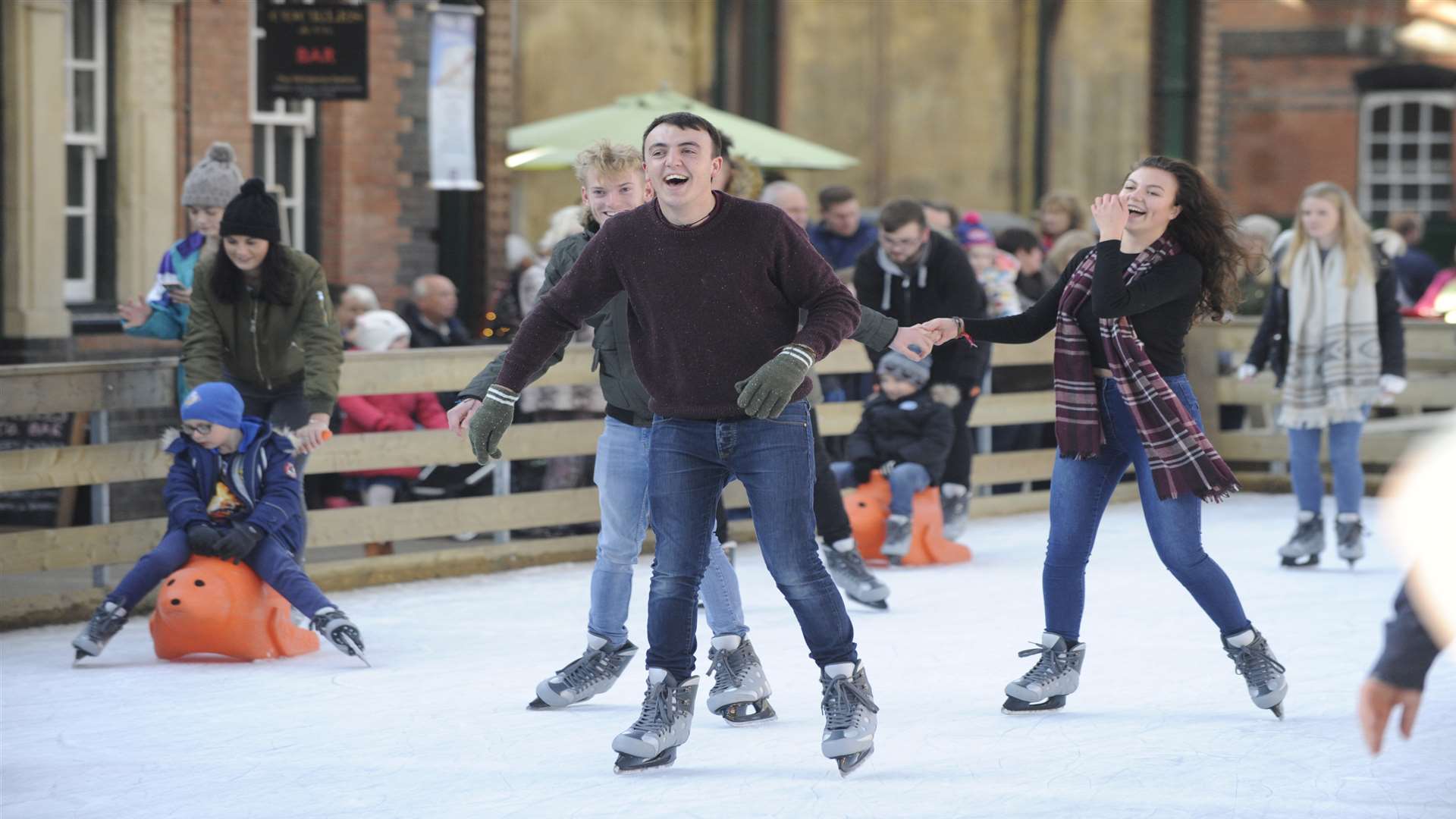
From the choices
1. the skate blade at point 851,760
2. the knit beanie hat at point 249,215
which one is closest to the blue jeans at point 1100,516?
the skate blade at point 851,760

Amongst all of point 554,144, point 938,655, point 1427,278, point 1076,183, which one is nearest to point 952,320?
point 938,655

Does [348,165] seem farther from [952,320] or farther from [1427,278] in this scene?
[1427,278]

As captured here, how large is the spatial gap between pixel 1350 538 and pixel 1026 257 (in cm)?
295

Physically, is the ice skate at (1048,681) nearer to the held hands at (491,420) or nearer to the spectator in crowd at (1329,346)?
the held hands at (491,420)

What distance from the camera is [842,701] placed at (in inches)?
217

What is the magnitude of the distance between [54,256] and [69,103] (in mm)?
903

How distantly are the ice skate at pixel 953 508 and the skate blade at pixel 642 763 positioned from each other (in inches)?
188

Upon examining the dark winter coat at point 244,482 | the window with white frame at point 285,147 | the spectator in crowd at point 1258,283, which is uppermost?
the window with white frame at point 285,147

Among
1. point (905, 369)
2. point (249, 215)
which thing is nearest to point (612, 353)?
point (249, 215)

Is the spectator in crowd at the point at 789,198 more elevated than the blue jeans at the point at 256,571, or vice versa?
the spectator in crowd at the point at 789,198

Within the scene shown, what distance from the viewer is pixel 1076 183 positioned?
66.0 ft

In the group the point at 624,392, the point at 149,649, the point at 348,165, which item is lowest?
the point at 149,649

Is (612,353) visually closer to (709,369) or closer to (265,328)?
(709,369)

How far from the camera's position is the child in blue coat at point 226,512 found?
7230mm
